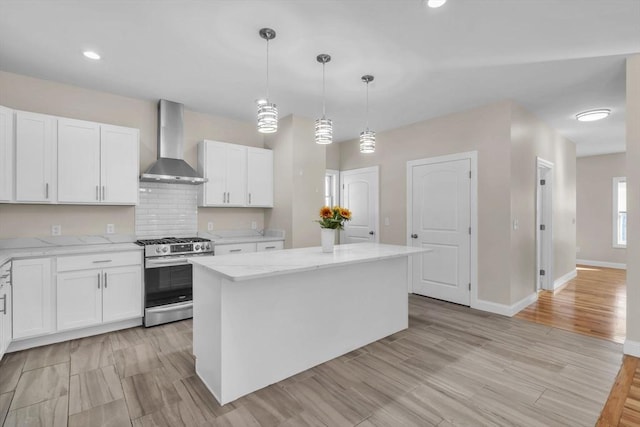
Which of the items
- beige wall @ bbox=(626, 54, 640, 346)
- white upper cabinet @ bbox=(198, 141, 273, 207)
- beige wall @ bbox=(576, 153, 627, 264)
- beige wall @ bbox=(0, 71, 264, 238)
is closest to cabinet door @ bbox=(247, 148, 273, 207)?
white upper cabinet @ bbox=(198, 141, 273, 207)

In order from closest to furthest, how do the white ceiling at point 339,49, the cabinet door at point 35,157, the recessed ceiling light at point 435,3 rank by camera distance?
1. the recessed ceiling light at point 435,3
2. the white ceiling at point 339,49
3. the cabinet door at point 35,157

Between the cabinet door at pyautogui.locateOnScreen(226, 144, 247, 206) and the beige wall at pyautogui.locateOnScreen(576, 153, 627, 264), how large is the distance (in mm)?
8082

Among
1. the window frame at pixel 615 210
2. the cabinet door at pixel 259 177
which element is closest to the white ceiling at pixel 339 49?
the cabinet door at pixel 259 177

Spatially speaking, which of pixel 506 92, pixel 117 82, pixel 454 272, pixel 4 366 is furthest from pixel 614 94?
pixel 4 366

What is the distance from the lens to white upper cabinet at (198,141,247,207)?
4301mm

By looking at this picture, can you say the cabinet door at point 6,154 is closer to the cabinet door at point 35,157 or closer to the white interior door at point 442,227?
the cabinet door at point 35,157

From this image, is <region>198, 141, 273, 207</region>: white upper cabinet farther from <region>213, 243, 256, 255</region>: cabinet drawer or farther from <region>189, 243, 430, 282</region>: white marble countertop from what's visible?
<region>189, 243, 430, 282</region>: white marble countertop

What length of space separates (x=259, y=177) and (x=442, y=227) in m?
2.85

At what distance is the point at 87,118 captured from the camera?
144 inches

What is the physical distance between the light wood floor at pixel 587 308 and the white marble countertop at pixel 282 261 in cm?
226

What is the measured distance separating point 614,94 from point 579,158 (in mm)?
4938

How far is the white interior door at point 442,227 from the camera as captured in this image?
435 centimetres

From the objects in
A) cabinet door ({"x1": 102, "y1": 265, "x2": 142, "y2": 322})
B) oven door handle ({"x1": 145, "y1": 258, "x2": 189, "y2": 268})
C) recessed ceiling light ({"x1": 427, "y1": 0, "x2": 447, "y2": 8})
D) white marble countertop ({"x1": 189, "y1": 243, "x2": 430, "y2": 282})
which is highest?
recessed ceiling light ({"x1": 427, "y1": 0, "x2": 447, "y2": 8})

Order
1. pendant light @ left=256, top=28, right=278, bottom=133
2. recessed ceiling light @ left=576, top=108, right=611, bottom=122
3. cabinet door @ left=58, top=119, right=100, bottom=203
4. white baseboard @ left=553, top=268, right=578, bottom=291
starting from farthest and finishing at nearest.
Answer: white baseboard @ left=553, top=268, right=578, bottom=291 → recessed ceiling light @ left=576, top=108, right=611, bottom=122 → cabinet door @ left=58, top=119, right=100, bottom=203 → pendant light @ left=256, top=28, right=278, bottom=133
